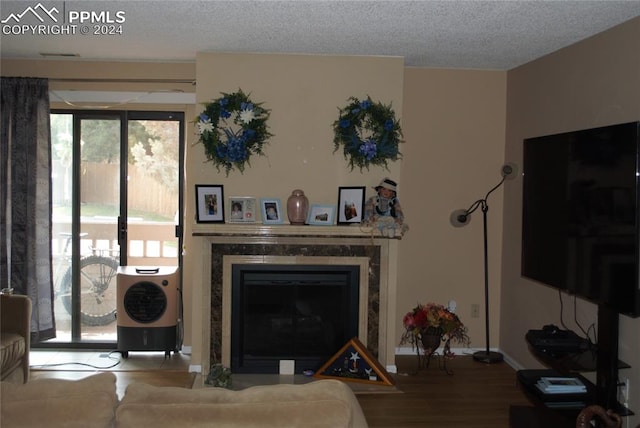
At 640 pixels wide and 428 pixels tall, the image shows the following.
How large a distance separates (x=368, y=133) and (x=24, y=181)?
9.63ft

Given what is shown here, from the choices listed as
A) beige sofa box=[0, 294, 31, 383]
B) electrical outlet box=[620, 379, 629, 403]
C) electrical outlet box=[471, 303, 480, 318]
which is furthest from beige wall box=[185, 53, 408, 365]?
electrical outlet box=[620, 379, 629, 403]

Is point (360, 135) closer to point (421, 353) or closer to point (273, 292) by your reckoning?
point (273, 292)

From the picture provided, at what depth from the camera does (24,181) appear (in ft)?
17.7

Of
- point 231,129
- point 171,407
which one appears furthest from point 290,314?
point 171,407

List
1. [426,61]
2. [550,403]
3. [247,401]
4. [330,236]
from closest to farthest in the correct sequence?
[247,401]
[550,403]
[330,236]
[426,61]

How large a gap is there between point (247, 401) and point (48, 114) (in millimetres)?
4382

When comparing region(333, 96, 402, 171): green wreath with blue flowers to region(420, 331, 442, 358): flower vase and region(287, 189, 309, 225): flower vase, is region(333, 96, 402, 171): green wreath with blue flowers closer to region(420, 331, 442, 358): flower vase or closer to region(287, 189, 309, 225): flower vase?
region(287, 189, 309, 225): flower vase

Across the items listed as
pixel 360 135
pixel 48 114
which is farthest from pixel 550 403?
pixel 48 114

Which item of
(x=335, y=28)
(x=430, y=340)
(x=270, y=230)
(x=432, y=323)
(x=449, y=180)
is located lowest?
(x=430, y=340)

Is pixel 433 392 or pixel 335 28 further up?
pixel 335 28

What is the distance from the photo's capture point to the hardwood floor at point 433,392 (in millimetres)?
4195

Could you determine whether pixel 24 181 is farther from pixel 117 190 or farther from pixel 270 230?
pixel 270 230

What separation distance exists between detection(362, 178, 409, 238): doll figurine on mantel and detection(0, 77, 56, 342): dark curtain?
2.76m

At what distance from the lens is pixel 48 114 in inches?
213
